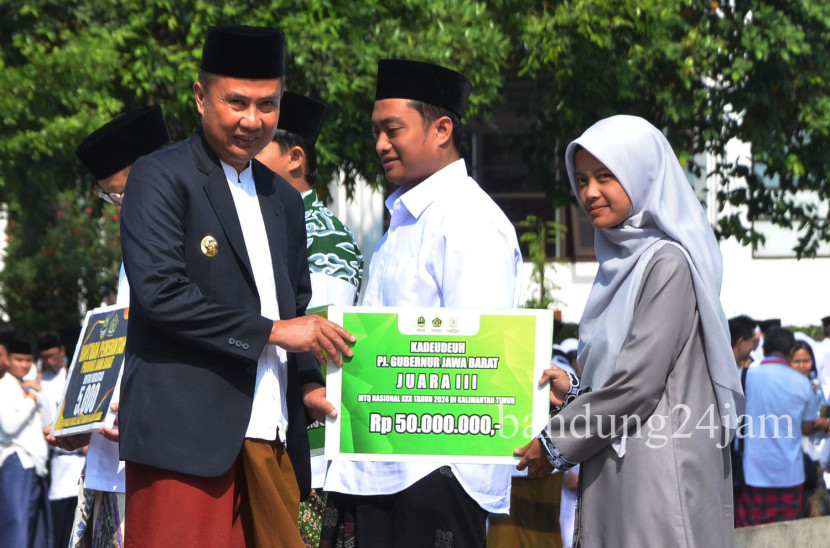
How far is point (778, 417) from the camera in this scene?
9.72m

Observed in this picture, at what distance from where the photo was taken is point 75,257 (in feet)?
62.3

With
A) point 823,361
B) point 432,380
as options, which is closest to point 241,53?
point 432,380

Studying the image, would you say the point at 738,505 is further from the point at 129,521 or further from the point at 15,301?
the point at 15,301

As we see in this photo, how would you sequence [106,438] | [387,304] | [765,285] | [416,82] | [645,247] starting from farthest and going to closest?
1. [765,285]
2. [106,438]
3. [416,82]
4. [387,304]
5. [645,247]

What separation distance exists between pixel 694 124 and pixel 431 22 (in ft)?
12.6

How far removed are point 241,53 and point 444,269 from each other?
98 cm

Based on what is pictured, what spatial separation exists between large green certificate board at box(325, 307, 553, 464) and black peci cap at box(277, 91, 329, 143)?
1797 mm

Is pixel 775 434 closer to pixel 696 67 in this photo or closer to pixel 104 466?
pixel 696 67

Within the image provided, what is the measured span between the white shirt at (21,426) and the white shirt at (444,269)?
17.6 feet

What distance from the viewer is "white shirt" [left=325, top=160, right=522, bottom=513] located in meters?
4.00

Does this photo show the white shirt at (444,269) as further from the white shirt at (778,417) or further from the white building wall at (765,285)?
the white building wall at (765,285)

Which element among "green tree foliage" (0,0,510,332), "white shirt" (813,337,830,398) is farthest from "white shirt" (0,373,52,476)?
"white shirt" (813,337,830,398)

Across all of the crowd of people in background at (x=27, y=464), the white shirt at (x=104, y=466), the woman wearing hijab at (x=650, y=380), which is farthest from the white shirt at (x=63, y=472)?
the woman wearing hijab at (x=650, y=380)

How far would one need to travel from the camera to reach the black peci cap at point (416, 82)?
4.36 m
